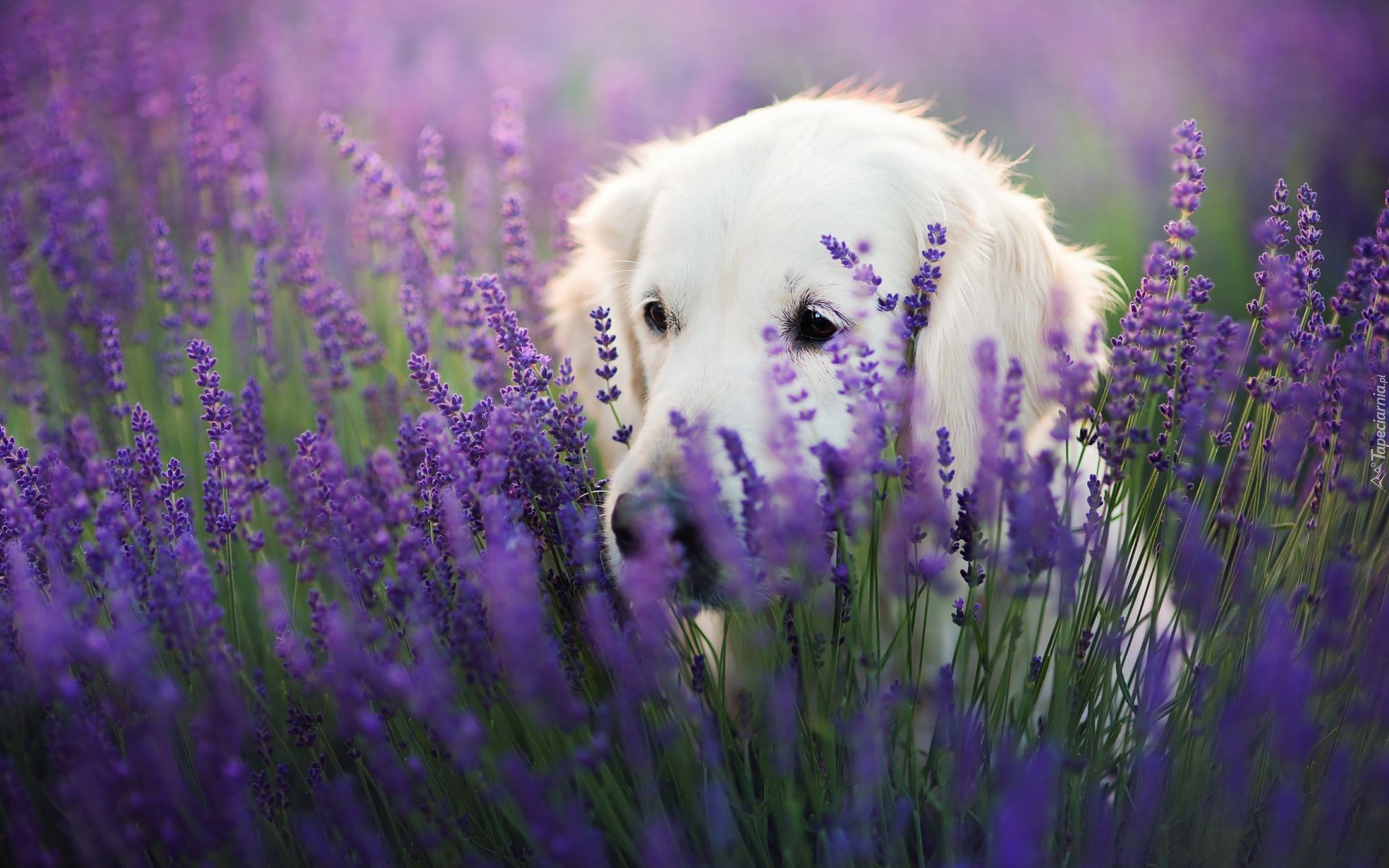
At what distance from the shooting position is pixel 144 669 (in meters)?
1.03

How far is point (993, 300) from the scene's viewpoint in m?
2.09

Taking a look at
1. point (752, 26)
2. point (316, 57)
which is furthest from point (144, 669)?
point (752, 26)

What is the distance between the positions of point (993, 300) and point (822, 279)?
1.42 ft

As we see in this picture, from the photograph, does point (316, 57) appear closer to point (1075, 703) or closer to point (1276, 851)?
point (1075, 703)

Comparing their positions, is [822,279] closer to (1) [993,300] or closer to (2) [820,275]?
(2) [820,275]

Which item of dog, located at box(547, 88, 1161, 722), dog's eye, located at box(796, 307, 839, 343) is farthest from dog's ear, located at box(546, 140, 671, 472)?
dog's eye, located at box(796, 307, 839, 343)

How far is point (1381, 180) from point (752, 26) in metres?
4.09

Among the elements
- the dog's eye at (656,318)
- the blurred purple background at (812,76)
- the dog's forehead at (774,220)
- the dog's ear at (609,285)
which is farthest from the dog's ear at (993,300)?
the blurred purple background at (812,76)

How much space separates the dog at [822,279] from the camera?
182 cm

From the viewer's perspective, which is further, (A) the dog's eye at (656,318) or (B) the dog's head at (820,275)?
(A) the dog's eye at (656,318)

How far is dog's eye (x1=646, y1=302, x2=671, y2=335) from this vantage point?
7.17 ft

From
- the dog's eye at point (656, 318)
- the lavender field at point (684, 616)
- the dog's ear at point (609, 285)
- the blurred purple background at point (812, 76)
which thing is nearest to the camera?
the lavender field at point (684, 616)

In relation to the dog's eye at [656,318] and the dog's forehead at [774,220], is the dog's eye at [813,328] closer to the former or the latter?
the dog's forehead at [774,220]

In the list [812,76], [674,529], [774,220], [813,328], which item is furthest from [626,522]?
[812,76]
